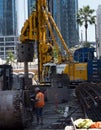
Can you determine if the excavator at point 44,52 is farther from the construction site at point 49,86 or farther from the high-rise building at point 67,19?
the high-rise building at point 67,19

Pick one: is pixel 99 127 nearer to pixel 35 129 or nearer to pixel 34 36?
pixel 35 129

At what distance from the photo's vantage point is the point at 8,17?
16762cm

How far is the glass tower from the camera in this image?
16388 cm

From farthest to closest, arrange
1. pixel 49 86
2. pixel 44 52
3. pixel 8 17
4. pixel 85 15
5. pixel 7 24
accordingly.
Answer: pixel 7 24
pixel 8 17
pixel 85 15
pixel 44 52
pixel 49 86

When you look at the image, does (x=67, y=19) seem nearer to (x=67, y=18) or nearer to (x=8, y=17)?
(x=67, y=18)

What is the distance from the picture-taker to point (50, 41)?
118ft

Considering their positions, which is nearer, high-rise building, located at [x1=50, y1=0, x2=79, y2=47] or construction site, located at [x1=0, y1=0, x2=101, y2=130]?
construction site, located at [x1=0, y1=0, x2=101, y2=130]

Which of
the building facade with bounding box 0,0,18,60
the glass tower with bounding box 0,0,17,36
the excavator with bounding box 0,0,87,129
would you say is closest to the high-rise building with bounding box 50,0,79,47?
the building facade with bounding box 0,0,18,60

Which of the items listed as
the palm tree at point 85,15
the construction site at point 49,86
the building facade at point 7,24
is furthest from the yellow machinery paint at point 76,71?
the building facade at point 7,24

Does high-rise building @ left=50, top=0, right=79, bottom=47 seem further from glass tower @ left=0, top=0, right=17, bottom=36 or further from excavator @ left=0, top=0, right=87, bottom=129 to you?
excavator @ left=0, top=0, right=87, bottom=129

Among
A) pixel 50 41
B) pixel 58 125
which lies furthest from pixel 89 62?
pixel 58 125

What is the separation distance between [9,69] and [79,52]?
16785 millimetres

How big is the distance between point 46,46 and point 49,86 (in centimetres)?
527

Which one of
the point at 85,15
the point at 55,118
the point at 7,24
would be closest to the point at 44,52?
the point at 55,118
